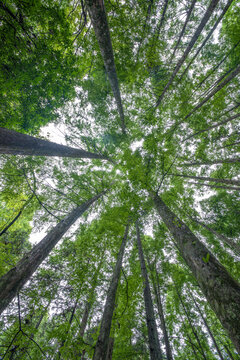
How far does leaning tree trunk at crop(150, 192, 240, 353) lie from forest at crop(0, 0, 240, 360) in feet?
0.05

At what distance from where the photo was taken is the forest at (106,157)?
313 cm

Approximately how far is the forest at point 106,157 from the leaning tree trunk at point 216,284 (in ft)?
0.05

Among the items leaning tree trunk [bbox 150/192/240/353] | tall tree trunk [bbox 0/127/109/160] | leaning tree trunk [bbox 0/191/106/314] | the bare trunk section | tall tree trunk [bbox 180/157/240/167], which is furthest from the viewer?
tall tree trunk [bbox 180/157/240/167]

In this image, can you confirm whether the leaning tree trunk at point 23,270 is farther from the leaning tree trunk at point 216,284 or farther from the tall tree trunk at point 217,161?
the tall tree trunk at point 217,161

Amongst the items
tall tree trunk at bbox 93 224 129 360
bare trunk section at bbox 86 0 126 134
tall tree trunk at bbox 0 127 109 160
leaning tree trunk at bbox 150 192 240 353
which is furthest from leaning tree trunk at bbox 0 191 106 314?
bare trunk section at bbox 86 0 126 134

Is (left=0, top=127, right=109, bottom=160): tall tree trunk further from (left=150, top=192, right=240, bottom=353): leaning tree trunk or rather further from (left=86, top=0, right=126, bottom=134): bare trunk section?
(left=150, top=192, right=240, bottom=353): leaning tree trunk

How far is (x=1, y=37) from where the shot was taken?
3.93m

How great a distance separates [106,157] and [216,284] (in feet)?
23.8

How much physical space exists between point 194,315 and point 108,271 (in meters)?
6.08

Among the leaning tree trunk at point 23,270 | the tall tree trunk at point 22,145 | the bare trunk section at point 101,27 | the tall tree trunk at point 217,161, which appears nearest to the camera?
the tall tree trunk at point 22,145

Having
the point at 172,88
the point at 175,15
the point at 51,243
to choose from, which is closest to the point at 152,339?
the point at 51,243

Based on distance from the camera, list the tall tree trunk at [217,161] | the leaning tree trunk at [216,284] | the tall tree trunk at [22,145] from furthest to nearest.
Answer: the tall tree trunk at [217,161] < the tall tree trunk at [22,145] < the leaning tree trunk at [216,284]

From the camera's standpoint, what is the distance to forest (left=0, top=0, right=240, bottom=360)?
3.13 metres

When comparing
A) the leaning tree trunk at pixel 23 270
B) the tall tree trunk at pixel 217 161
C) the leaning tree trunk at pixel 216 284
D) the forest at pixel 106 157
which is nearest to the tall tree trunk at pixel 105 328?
the forest at pixel 106 157
